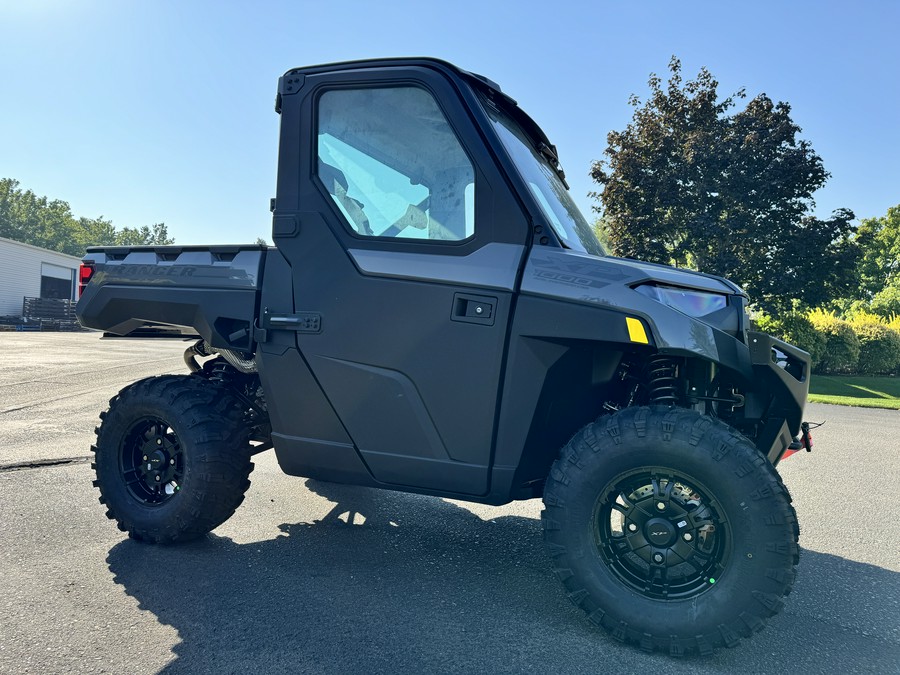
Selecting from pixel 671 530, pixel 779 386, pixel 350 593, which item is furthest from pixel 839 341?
pixel 350 593

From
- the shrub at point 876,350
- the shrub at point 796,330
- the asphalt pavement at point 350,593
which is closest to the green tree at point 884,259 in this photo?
the shrub at point 876,350

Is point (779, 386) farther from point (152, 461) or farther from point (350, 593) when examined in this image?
point (152, 461)

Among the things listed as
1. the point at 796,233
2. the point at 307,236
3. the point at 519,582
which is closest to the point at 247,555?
the point at 519,582

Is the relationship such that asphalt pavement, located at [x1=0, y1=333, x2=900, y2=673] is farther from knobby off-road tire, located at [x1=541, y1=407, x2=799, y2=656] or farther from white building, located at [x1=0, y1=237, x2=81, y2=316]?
white building, located at [x1=0, y1=237, x2=81, y2=316]

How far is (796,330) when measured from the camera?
18.3m

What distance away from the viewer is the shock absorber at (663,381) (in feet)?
8.80

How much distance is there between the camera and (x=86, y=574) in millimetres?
2875

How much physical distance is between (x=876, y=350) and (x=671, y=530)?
72.9 ft

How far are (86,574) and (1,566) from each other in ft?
1.50

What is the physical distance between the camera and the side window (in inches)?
108

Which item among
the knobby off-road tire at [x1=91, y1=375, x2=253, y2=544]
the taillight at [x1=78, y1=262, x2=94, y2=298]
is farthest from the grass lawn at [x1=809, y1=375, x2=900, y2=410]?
the taillight at [x1=78, y1=262, x2=94, y2=298]

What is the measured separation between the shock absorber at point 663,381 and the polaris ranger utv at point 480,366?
0.01 m

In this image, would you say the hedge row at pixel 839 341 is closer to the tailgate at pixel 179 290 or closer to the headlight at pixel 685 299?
the headlight at pixel 685 299

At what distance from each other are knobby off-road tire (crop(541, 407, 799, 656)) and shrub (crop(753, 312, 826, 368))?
18.0 m
